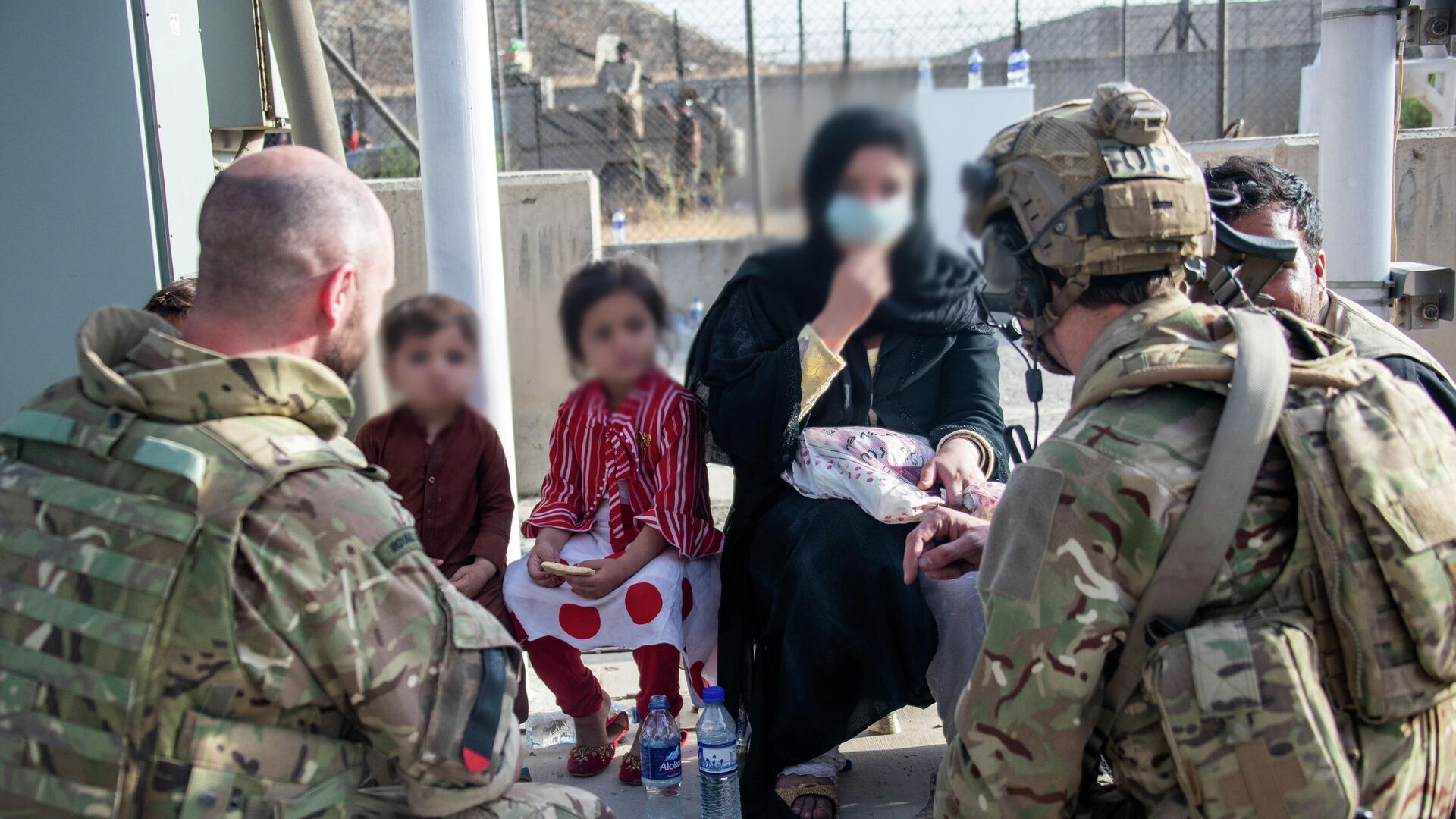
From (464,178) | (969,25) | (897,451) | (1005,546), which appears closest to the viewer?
(1005,546)

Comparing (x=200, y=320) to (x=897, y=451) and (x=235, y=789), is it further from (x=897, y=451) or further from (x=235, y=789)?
(x=897, y=451)

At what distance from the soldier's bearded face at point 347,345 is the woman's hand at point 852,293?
1054mm

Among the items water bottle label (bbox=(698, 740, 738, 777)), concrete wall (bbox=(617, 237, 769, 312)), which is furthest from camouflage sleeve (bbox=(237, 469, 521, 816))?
concrete wall (bbox=(617, 237, 769, 312))

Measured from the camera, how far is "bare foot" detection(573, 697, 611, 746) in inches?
122

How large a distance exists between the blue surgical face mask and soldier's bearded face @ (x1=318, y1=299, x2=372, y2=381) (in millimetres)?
951

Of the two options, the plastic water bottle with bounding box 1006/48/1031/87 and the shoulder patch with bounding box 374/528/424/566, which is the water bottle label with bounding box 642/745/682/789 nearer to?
the shoulder patch with bounding box 374/528/424/566

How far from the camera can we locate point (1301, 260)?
2.71m

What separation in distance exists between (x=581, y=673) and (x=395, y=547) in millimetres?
1487

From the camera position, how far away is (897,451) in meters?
2.79

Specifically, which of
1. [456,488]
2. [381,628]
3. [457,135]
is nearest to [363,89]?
[457,135]

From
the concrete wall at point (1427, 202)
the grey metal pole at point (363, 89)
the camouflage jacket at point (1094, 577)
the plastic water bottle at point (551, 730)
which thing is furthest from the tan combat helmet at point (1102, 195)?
the grey metal pole at point (363, 89)

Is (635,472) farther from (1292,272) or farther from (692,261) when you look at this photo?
(692,261)

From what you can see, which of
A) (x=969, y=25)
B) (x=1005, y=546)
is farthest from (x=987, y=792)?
(x=969, y=25)

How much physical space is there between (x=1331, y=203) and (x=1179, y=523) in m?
2.32
